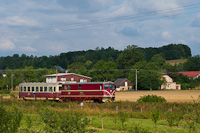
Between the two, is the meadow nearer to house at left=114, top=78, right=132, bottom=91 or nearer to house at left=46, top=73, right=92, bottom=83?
house at left=46, top=73, right=92, bottom=83

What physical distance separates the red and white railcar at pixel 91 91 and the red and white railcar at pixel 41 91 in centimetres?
192

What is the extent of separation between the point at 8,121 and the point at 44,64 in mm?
181905

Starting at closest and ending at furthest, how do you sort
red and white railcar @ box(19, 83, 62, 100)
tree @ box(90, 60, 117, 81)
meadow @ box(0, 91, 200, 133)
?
meadow @ box(0, 91, 200, 133) → red and white railcar @ box(19, 83, 62, 100) → tree @ box(90, 60, 117, 81)

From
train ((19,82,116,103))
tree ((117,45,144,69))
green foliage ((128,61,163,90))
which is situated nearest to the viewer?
train ((19,82,116,103))

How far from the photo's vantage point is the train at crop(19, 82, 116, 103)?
140ft

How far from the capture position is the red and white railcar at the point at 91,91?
42.6 m

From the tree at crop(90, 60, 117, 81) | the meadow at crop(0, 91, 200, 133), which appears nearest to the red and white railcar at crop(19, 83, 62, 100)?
the meadow at crop(0, 91, 200, 133)

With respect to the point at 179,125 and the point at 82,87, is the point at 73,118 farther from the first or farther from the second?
the point at 82,87

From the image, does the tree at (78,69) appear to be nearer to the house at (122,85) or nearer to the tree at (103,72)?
the tree at (103,72)

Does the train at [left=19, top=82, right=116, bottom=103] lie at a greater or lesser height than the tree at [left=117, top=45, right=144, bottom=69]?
lesser

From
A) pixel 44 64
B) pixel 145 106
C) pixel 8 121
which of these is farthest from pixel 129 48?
pixel 8 121

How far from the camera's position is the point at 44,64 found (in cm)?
19512

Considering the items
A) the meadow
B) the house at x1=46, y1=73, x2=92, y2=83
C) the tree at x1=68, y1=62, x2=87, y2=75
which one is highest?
the tree at x1=68, y1=62, x2=87, y2=75

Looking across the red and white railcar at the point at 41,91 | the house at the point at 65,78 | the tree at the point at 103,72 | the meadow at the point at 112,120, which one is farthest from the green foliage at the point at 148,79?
the meadow at the point at 112,120
